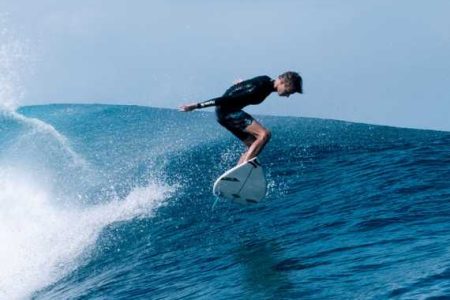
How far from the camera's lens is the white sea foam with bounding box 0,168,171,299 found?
13.4 meters

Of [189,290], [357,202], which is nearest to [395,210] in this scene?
[357,202]

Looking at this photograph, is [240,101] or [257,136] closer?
[240,101]

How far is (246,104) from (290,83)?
1.11 m

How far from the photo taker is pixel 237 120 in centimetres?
1121

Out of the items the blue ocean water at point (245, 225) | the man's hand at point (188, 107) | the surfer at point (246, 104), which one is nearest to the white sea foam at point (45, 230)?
the blue ocean water at point (245, 225)

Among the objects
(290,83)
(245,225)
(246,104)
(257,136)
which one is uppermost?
(290,83)

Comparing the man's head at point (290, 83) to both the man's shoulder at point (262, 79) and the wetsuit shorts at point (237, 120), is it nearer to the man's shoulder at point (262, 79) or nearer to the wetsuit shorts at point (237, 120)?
the man's shoulder at point (262, 79)

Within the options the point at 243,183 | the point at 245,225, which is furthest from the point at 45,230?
the point at 243,183

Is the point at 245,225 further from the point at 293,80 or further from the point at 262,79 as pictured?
the point at 293,80

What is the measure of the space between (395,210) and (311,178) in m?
4.60

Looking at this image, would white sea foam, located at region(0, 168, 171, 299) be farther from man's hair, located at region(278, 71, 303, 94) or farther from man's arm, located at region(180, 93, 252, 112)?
man's hair, located at region(278, 71, 303, 94)

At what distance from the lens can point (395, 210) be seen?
39.4 ft

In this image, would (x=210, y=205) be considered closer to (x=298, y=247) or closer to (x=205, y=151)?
(x=298, y=247)

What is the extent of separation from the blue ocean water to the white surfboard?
913 millimetres
